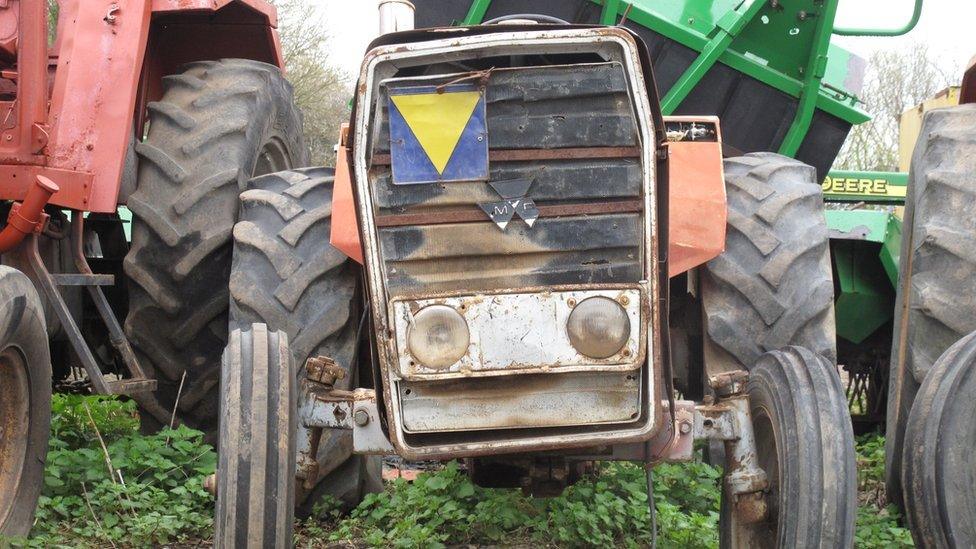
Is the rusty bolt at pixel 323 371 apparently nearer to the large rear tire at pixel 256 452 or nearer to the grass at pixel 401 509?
the large rear tire at pixel 256 452

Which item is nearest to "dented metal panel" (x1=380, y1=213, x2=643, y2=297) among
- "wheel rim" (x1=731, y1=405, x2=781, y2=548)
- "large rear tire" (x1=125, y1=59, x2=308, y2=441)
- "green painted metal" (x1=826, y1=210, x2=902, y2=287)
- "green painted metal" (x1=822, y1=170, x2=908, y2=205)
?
"wheel rim" (x1=731, y1=405, x2=781, y2=548)

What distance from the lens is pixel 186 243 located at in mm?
4383

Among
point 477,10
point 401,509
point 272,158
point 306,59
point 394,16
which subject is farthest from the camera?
point 306,59

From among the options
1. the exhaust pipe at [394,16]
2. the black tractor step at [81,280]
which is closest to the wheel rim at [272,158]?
the black tractor step at [81,280]

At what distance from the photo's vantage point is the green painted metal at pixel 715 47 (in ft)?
18.3

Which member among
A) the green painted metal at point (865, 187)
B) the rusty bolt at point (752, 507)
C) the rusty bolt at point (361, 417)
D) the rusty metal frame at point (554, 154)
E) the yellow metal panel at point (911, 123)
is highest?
the yellow metal panel at point (911, 123)

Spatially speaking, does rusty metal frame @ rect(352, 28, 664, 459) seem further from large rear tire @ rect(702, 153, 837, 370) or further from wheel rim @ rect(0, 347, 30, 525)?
wheel rim @ rect(0, 347, 30, 525)

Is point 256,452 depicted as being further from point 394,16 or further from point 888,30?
point 888,30

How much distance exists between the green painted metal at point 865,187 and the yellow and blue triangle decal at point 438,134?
458 centimetres

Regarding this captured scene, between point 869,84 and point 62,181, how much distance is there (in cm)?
2341

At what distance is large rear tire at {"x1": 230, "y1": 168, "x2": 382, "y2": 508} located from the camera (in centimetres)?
361

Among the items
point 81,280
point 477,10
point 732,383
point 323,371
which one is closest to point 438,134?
point 323,371

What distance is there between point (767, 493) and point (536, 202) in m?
1.01

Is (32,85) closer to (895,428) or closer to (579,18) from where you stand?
(579,18)
